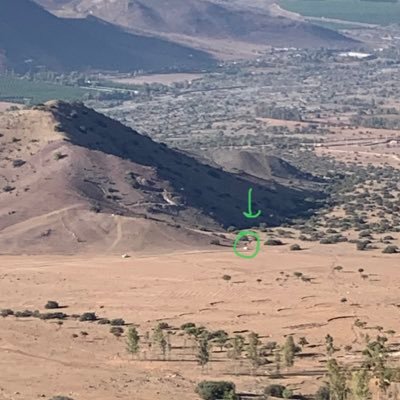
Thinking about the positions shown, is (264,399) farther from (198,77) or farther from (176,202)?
(198,77)

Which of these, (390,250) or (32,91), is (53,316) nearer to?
(390,250)

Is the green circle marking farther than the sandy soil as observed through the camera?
No

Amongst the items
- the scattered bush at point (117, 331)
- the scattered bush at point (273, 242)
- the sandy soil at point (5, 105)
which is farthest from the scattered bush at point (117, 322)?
the sandy soil at point (5, 105)

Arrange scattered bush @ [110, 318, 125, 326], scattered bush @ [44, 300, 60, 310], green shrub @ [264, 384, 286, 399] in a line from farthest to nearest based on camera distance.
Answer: scattered bush @ [44, 300, 60, 310], scattered bush @ [110, 318, 125, 326], green shrub @ [264, 384, 286, 399]

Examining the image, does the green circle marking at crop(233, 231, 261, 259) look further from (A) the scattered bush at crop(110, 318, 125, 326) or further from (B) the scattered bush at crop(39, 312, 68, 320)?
(A) the scattered bush at crop(110, 318, 125, 326)

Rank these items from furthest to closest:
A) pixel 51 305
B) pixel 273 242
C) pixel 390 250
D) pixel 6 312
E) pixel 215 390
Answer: pixel 273 242
pixel 390 250
pixel 51 305
pixel 6 312
pixel 215 390

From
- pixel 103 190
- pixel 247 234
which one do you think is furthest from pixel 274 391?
pixel 103 190

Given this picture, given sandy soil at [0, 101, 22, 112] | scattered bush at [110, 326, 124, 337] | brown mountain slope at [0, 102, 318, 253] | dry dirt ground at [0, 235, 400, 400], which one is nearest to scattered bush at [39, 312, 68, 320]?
dry dirt ground at [0, 235, 400, 400]
